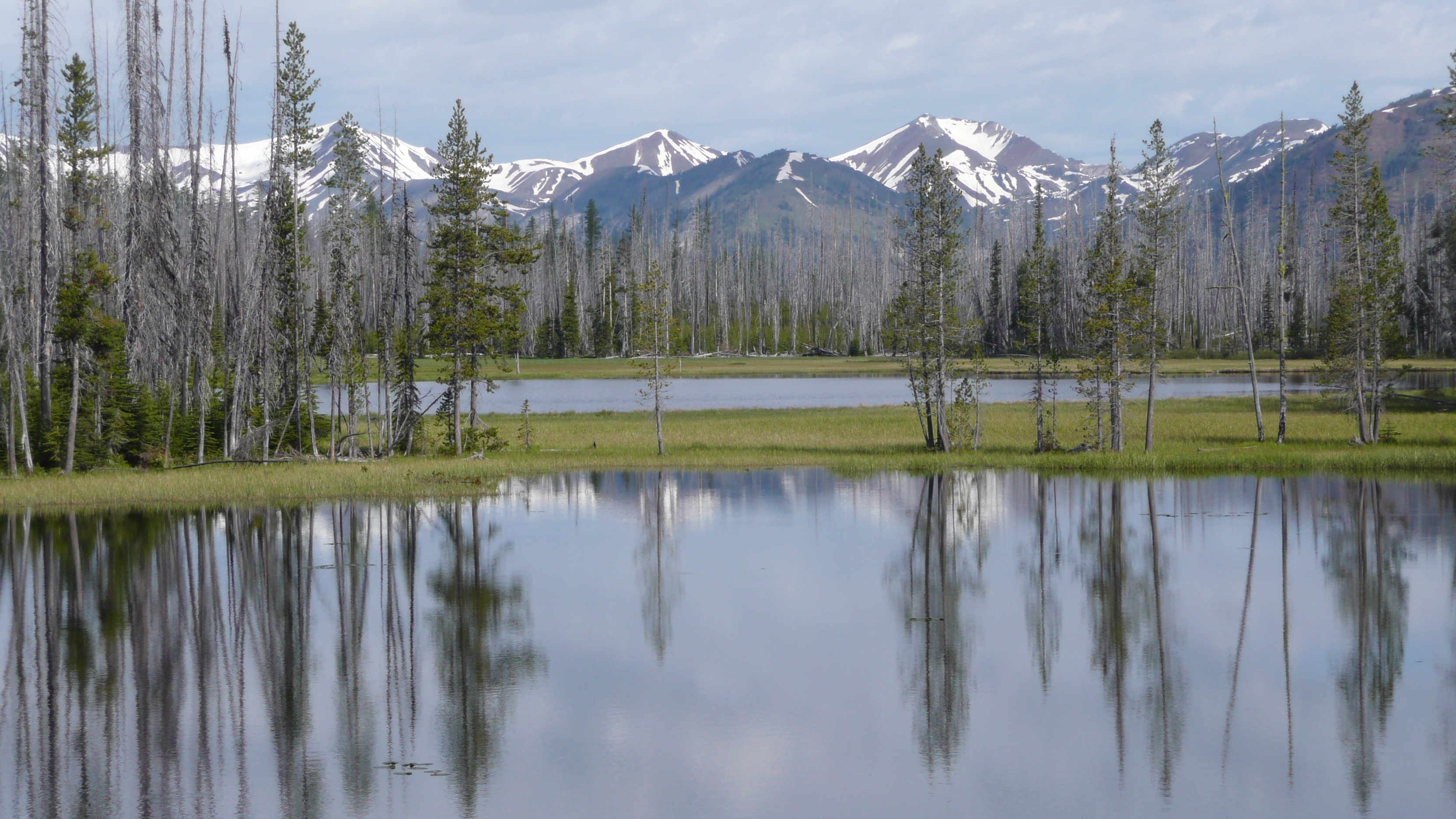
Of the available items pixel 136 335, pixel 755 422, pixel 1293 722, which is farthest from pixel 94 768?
pixel 755 422

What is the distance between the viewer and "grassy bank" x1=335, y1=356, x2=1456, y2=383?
99.0 metres

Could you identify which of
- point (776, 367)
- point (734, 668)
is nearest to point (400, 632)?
point (734, 668)

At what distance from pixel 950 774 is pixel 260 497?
82.8 ft

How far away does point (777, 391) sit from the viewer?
8181cm

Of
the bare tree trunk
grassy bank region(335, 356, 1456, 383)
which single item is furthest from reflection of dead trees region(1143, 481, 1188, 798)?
grassy bank region(335, 356, 1456, 383)

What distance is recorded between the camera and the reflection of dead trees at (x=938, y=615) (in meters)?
12.5

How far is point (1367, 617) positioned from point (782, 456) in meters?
25.0

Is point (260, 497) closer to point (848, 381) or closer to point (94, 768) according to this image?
point (94, 768)

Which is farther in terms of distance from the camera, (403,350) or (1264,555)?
(403,350)

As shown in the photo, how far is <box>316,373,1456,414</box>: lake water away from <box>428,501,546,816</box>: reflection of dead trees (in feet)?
130

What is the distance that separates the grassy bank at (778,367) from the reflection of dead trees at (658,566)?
58388 millimetres

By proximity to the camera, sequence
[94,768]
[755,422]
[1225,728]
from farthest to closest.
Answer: [755,422] < [1225,728] < [94,768]

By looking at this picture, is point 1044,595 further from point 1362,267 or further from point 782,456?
point 1362,267

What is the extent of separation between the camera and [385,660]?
587 inches
